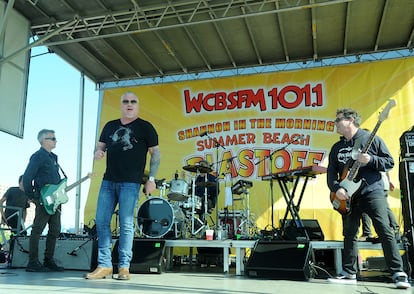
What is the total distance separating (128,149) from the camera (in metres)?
3.46

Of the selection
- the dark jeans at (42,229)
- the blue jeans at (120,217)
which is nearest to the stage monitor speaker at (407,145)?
A: the blue jeans at (120,217)

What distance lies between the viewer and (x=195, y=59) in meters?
9.16

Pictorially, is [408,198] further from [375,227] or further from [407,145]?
[375,227]

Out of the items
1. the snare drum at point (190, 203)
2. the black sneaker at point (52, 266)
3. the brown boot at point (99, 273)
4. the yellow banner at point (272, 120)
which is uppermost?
the yellow banner at point (272, 120)

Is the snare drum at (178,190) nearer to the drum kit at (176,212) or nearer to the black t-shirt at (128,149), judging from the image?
the drum kit at (176,212)

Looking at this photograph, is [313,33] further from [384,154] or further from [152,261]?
[152,261]

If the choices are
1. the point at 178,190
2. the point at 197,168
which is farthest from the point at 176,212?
the point at 197,168

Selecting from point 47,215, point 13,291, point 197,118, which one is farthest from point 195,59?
point 13,291

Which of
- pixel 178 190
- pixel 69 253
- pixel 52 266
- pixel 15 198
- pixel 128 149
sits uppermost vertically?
pixel 128 149

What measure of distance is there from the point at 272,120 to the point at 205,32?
7.40 ft

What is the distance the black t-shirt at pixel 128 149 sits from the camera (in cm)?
344

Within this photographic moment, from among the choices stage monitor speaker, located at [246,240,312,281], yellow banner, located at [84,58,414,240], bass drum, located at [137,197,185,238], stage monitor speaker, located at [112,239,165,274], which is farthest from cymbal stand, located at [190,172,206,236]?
stage monitor speaker, located at [246,240,312,281]

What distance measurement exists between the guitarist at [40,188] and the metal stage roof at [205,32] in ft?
10.6

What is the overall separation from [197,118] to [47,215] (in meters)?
4.98
